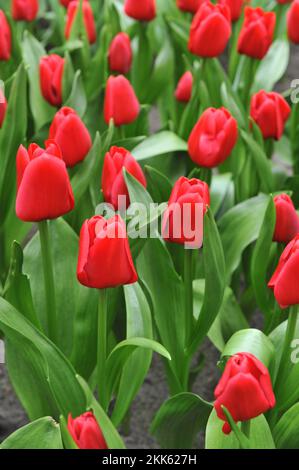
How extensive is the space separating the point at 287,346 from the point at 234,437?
19 cm

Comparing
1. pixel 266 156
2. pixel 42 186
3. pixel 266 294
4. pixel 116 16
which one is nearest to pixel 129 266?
pixel 42 186

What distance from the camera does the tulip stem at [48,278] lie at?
1.31m

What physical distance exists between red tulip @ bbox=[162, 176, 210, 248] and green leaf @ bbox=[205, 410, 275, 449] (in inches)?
9.8

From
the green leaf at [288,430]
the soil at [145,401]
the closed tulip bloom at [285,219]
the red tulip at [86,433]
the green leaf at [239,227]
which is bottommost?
the soil at [145,401]

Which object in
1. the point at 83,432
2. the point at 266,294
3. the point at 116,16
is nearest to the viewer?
the point at 83,432

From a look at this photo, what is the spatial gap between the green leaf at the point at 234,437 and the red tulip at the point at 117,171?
38 centimetres

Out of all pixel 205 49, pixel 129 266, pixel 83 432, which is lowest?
pixel 83 432

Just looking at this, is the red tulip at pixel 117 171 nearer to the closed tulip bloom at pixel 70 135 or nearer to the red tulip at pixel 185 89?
the closed tulip bloom at pixel 70 135

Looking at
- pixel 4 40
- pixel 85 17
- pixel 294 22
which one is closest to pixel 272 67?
pixel 294 22

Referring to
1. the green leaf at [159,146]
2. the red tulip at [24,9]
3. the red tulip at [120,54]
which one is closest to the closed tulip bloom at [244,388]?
the green leaf at [159,146]

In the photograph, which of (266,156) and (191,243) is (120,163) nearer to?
(191,243)

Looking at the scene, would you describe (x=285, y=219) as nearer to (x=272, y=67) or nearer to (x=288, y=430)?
(x=288, y=430)

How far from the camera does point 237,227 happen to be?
171cm

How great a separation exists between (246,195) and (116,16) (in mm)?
579
